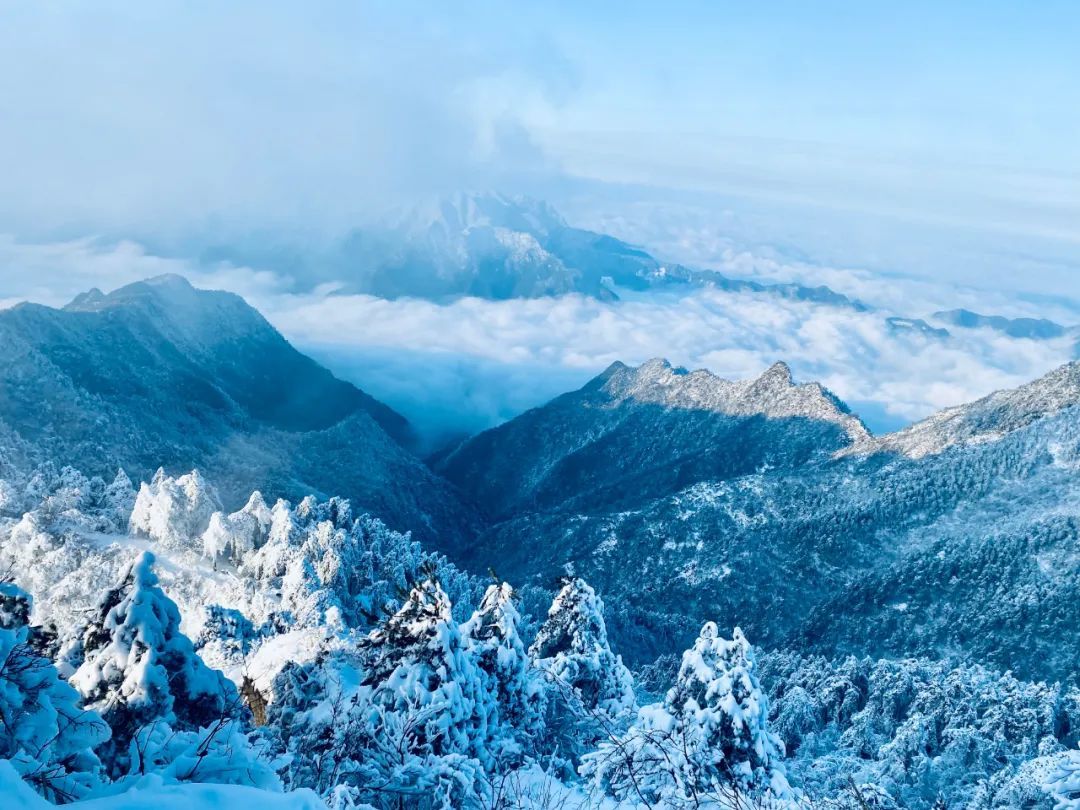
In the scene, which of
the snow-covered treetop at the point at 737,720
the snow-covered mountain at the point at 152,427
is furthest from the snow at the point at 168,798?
the snow-covered mountain at the point at 152,427

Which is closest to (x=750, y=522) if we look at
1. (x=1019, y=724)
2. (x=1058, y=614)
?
(x=1058, y=614)

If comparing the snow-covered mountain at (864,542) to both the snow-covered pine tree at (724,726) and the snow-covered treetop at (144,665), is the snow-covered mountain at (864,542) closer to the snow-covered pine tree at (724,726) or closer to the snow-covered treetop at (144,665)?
the snow-covered pine tree at (724,726)

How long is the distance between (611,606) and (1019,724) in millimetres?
66161

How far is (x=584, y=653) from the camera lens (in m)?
41.9

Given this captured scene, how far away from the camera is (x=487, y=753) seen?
75.3ft

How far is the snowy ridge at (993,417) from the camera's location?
133m

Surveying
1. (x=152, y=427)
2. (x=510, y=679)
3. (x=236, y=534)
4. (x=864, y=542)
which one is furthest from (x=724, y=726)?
(x=152, y=427)

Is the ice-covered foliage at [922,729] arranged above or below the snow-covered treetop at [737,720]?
below

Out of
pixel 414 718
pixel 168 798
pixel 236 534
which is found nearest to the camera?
pixel 168 798

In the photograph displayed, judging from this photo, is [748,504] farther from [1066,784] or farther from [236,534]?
[1066,784]

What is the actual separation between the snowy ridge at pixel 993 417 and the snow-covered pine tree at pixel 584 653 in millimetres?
116026

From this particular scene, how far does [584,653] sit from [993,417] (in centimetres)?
13066

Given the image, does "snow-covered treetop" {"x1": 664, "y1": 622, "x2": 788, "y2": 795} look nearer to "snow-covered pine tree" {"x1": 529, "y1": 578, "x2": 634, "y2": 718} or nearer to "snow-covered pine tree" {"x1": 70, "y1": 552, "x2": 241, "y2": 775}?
"snow-covered pine tree" {"x1": 529, "y1": 578, "x2": 634, "y2": 718}

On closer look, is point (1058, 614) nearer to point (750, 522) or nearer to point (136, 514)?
point (750, 522)
